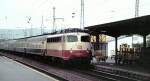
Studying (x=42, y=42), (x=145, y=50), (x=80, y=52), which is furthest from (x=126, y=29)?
(x=42, y=42)

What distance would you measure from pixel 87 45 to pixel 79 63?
5.49ft

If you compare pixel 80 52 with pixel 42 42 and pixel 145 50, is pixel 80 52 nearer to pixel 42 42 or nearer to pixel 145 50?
pixel 145 50

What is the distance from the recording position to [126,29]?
111ft

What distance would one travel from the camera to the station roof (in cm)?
2737

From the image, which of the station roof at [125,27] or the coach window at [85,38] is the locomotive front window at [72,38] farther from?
the station roof at [125,27]

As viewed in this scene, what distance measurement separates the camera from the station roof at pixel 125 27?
2737 cm

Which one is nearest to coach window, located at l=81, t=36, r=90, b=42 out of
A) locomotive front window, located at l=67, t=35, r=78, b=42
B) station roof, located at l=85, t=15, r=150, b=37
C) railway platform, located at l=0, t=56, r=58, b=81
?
locomotive front window, located at l=67, t=35, r=78, b=42

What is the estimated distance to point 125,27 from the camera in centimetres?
3247

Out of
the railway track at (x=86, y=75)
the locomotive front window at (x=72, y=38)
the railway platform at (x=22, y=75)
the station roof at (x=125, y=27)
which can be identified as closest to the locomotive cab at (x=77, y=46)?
the locomotive front window at (x=72, y=38)

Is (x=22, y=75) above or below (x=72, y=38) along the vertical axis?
below

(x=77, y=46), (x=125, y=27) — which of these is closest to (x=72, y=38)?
(x=77, y=46)

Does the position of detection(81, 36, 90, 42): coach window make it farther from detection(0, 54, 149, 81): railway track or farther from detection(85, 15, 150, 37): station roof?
detection(0, 54, 149, 81): railway track

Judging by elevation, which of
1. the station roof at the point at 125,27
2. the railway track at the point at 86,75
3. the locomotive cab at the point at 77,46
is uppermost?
the station roof at the point at 125,27

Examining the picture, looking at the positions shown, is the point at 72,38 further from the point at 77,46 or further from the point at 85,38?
the point at 85,38
